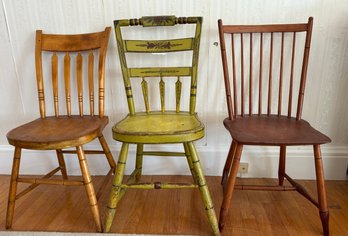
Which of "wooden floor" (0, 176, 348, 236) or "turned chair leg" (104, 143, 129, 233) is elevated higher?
"turned chair leg" (104, 143, 129, 233)

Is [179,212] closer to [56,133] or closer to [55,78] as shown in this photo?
[56,133]

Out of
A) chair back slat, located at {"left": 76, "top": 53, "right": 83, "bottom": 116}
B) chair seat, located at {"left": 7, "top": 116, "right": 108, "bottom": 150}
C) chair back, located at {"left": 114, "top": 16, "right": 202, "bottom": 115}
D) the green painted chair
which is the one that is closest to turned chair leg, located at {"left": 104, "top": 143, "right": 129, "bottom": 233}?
the green painted chair

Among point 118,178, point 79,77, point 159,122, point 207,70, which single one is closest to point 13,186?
point 118,178

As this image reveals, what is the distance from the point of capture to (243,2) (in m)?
1.22

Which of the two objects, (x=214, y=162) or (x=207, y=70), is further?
(x=214, y=162)

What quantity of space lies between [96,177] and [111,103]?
0.49m

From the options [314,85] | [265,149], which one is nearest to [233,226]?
[265,149]

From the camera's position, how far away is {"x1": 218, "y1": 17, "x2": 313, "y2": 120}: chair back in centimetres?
117

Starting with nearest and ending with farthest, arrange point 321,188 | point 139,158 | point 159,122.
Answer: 1. point 321,188
2. point 159,122
3. point 139,158

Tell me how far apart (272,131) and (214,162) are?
54cm

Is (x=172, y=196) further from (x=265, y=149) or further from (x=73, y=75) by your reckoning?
(x=73, y=75)

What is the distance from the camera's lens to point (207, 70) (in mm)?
1328

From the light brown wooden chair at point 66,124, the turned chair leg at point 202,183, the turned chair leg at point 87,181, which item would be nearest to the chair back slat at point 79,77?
the light brown wooden chair at point 66,124

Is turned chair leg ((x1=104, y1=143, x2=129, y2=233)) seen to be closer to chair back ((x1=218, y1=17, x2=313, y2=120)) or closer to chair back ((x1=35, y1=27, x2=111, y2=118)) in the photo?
chair back ((x1=35, y1=27, x2=111, y2=118))
